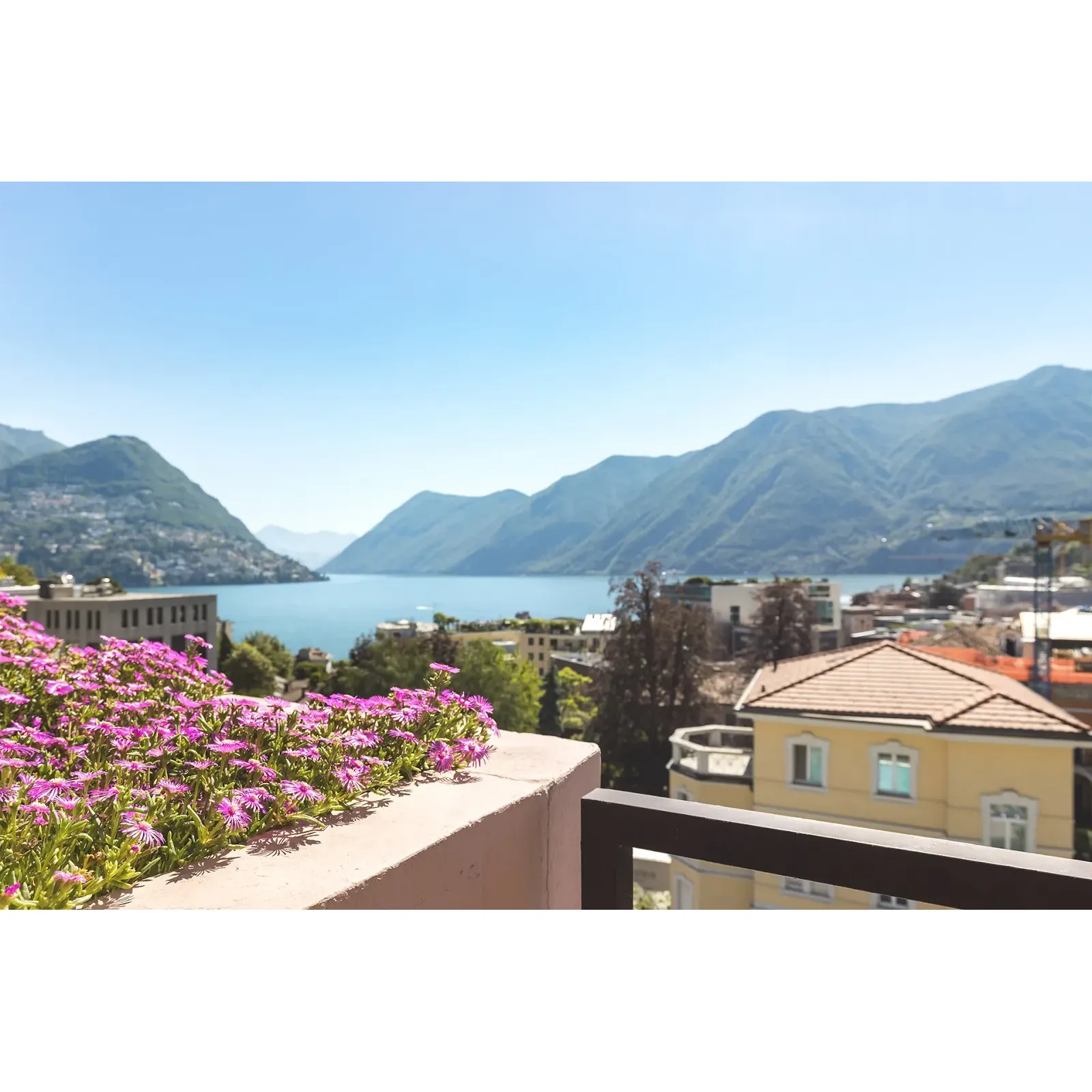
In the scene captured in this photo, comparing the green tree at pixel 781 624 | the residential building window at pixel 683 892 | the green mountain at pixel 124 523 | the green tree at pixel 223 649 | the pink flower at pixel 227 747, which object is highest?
the green mountain at pixel 124 523

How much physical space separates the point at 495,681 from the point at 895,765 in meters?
8.56

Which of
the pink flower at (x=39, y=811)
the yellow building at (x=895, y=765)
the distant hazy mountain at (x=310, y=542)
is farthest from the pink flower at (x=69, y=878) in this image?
the distant hazy mountain at (x=310, y=542)

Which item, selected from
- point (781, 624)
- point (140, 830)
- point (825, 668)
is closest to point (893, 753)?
point (825, 668)

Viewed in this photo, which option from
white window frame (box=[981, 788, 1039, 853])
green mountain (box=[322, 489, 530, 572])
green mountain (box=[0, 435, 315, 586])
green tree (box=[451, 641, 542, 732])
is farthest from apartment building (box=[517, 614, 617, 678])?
green mountain (box=[322, 489, 530, 572])

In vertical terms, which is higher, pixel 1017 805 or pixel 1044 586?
pixel 1044 586

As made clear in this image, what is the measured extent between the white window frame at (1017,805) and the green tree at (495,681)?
8568 mm

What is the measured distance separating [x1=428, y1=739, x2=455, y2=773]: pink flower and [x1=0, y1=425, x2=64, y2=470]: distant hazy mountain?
1727 inches

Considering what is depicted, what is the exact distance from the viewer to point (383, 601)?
158 feet

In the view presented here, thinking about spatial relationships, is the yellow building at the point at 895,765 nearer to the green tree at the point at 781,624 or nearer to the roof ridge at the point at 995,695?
the roof ridge at the point at 995,695

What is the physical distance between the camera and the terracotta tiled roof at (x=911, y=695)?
6.40m

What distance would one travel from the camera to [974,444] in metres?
53.8

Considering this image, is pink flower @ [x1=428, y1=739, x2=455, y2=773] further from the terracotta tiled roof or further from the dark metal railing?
the terracotta tiled roof

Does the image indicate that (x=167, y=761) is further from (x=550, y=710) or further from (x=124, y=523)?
(x=124, y=523)
